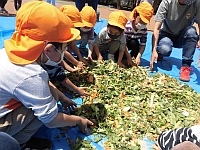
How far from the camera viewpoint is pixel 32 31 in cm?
118

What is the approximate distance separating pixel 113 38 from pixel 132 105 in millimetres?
1096

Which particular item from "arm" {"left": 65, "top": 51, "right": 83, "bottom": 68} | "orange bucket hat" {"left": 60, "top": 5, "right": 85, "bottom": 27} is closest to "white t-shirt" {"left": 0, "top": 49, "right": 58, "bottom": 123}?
"arm" {"left": 65, "top": 51, "right": 83, "bottom": 68}

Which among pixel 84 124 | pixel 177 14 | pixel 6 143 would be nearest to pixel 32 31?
pixel 6 143

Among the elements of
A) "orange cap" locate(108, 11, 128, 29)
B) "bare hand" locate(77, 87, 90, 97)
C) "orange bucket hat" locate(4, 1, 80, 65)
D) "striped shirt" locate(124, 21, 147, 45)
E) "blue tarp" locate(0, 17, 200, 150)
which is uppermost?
"orange bucket hat" locate(4, 1, 80, 65)

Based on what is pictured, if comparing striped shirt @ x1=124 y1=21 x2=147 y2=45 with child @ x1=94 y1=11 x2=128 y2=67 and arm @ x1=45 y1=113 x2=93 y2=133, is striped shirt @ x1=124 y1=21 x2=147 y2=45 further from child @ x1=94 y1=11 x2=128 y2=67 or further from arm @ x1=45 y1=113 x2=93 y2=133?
arm @ x1=45 y1=113 x2=93 y2=133

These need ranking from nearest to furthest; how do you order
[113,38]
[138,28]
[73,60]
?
[73,60] < [113,38] < [138,28]

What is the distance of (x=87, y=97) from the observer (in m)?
2.10

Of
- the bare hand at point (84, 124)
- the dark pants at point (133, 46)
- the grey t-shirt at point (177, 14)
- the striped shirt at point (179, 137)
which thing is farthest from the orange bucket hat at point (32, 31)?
the grey t-shirt at point (177, 14)

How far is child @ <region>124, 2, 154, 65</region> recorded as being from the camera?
278cm

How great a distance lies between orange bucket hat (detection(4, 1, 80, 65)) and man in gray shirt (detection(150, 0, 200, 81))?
5.91ft

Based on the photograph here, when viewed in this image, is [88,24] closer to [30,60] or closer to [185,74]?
[185,74]

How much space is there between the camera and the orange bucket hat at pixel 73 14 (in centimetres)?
249

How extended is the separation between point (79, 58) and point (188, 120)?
1413 mm

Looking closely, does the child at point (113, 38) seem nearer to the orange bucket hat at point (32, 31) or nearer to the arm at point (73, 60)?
the arm at point (73, 60)
